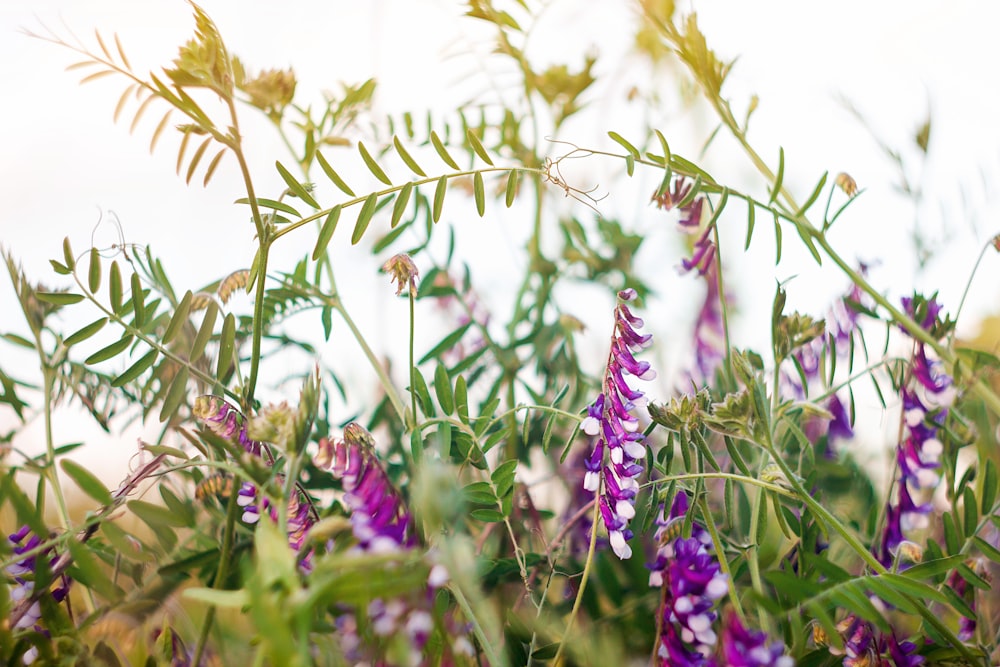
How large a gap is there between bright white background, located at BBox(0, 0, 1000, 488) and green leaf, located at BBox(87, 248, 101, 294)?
8cm

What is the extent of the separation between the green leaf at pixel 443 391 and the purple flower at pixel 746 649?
0.17 m

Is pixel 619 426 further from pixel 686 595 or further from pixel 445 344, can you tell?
pixel 445 344

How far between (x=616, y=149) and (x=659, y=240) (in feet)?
0.35

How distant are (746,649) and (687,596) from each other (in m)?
0.05

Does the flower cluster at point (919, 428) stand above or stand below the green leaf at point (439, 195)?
below

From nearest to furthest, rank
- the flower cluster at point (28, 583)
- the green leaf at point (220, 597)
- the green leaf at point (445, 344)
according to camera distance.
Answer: the green leaf at point (220, 597)
the flower cluster at point (28, 583)
the green leaf at point (445, 344)

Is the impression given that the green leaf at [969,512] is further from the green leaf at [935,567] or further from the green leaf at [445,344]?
the green leaf at [445,344]

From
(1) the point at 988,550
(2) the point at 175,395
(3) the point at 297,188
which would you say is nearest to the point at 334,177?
(3) the point at 297,188

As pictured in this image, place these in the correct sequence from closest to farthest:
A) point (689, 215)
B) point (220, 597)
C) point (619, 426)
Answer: point (220, 597) < point (619, 426) < point (689, 215)

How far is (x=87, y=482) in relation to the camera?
29 cm

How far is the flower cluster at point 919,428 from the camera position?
379mm

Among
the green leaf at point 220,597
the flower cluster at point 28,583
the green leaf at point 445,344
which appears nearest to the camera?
the green leaf at point 220,597

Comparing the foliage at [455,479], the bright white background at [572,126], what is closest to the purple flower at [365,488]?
the foliage at [455,479]

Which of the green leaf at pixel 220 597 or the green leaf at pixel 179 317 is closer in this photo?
the green leaf at pixel 220 597
